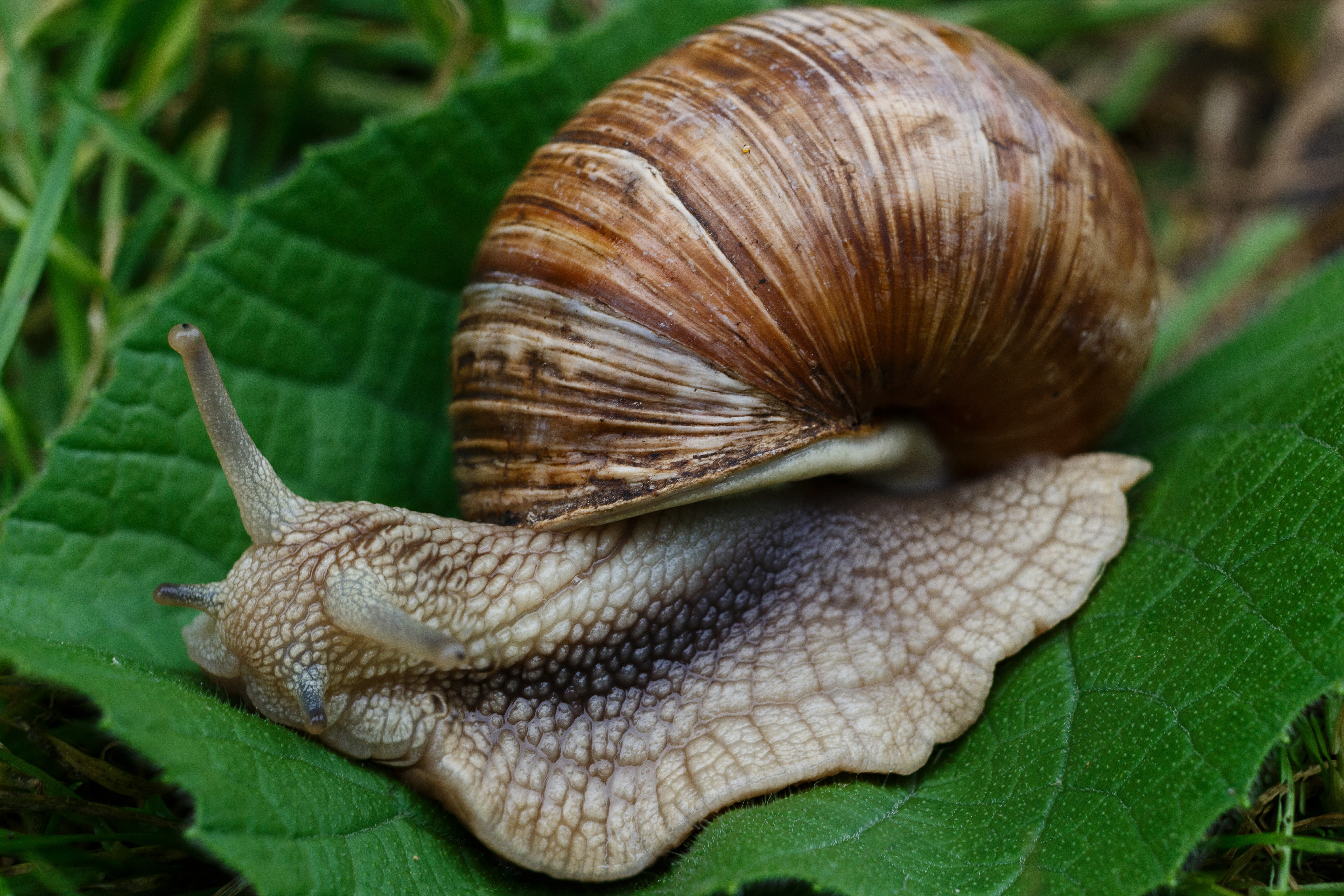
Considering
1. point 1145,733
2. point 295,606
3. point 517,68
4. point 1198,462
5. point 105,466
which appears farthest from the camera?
point 517,68

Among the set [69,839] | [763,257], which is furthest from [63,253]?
[763,257]

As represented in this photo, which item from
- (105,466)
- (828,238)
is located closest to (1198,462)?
(828,238)

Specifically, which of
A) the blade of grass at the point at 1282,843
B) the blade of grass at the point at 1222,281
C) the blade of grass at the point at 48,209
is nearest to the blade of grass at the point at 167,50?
the blade of grass at the point at 48,209

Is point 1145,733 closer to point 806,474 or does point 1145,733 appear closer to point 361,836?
point 806,474

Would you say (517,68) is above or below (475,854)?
above

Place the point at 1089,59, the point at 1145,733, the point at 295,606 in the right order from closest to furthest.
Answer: the point at 1145,733
the point at 295,606
the point at 1089,59

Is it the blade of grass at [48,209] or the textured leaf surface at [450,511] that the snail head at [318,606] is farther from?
the blade of grass at [48,209]

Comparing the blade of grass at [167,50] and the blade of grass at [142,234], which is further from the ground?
the blade of grass at [167,50]
